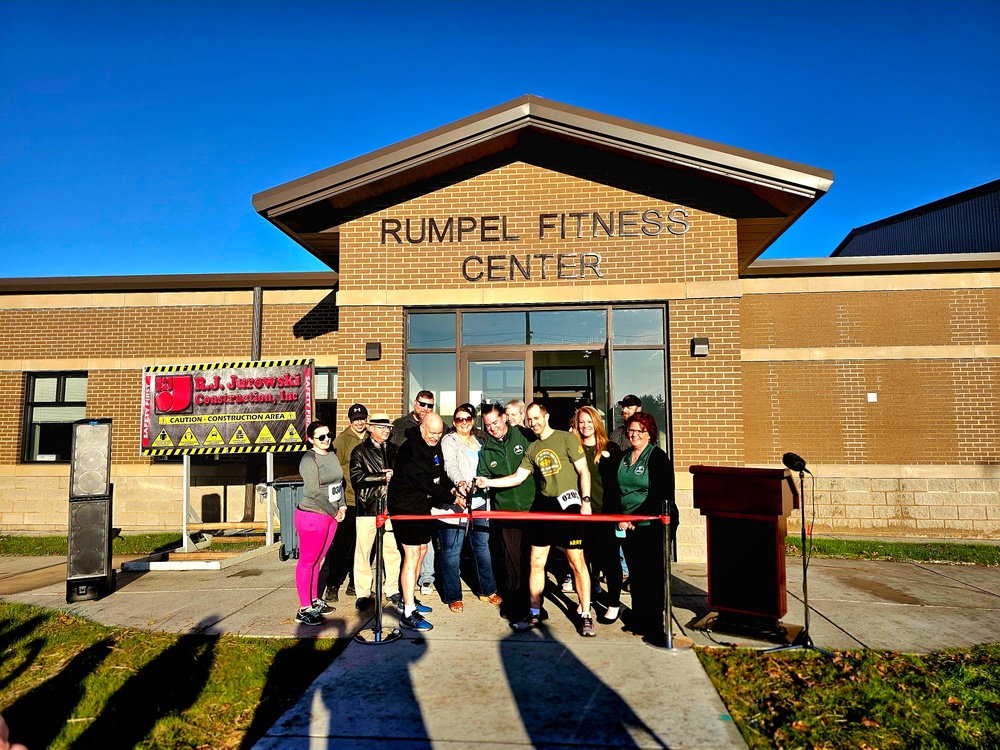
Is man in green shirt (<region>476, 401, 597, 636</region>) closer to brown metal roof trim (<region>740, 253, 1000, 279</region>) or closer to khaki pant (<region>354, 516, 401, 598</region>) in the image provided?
khaki pant (<region>354, 516, 401, 598</region>)

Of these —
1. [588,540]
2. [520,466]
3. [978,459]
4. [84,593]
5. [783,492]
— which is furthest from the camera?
[978,459]

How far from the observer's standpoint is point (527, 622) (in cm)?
573

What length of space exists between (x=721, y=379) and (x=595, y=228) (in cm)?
288

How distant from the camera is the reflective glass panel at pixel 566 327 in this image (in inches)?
368

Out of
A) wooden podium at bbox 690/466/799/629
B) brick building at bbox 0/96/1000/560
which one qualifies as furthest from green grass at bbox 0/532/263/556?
wooden podium at bbox 690/466/799/629

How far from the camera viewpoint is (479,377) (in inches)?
368

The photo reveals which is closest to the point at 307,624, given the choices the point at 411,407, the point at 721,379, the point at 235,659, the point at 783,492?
the point at 235,659

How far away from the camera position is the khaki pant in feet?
21.7

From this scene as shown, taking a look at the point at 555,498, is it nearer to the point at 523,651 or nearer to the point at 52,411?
the point at 523,651

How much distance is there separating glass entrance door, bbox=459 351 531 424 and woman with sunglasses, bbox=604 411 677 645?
12.0ft

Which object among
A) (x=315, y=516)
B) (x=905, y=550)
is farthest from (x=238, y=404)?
(x=905, y=550)

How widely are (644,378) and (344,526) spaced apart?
485 cm

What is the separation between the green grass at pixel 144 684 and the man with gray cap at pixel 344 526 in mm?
1193

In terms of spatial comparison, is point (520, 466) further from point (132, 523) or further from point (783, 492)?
point (132, 523)
